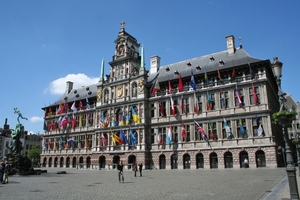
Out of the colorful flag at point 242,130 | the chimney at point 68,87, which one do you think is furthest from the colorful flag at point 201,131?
the chimney at point 68,87

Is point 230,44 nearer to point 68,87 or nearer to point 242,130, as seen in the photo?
point 242,130

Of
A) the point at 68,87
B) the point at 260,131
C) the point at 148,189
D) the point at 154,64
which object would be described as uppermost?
the point at 154,64

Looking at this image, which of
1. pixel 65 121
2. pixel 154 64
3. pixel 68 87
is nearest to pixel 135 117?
pixel 154 64

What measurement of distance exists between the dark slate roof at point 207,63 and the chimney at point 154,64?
914mm

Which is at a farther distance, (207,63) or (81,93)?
(81,93)

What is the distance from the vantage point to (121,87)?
2079 inches

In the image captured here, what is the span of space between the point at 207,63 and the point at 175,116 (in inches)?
433

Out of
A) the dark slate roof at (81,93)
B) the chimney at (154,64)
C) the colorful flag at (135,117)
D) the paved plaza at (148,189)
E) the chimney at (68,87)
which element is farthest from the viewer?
the chimney at (68,87)

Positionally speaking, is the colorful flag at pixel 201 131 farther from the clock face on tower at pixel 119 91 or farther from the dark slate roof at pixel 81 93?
the dark slate roof at pixel 81 93

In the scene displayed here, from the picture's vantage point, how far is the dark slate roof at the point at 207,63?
41941 mm

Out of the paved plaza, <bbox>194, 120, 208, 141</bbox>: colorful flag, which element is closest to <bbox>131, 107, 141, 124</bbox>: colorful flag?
<bbox>194, 120, 208, 141</bbox>: colorful flag

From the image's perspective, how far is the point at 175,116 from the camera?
45562 millimetres

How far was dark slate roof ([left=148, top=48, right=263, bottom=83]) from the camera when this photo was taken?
41.9m

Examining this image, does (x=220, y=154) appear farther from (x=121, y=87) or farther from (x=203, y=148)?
(x=121, y=87)
